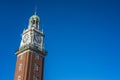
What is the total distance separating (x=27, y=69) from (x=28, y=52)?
5.27m

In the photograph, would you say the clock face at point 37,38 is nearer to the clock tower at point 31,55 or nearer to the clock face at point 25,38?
the clock tower at point 31,55

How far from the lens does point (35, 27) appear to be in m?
97.4

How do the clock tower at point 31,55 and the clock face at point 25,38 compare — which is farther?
the clock face at point 25,38

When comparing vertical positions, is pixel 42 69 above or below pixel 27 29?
below

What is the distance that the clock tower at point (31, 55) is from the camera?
86250 mm

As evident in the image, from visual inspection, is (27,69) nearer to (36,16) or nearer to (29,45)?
(29,45)

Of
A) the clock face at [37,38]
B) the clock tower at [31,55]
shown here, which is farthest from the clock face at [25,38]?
the clock face at [37,38]

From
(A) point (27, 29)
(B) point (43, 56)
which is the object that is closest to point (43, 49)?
(B) point (43, 56)

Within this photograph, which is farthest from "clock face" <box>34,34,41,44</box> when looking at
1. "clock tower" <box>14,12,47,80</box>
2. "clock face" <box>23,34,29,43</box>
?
"clock face" <box>23,34,29,43</box>

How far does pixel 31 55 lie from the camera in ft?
291

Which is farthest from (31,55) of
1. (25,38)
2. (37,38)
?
(25,38)

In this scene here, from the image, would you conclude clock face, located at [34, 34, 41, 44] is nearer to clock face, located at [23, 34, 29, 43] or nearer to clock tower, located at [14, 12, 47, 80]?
clock tower, located at [14, 12, 47, 80]

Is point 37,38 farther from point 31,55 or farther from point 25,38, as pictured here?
point 31,55

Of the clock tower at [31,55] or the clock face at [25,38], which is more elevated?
the clock face at [25,38]
